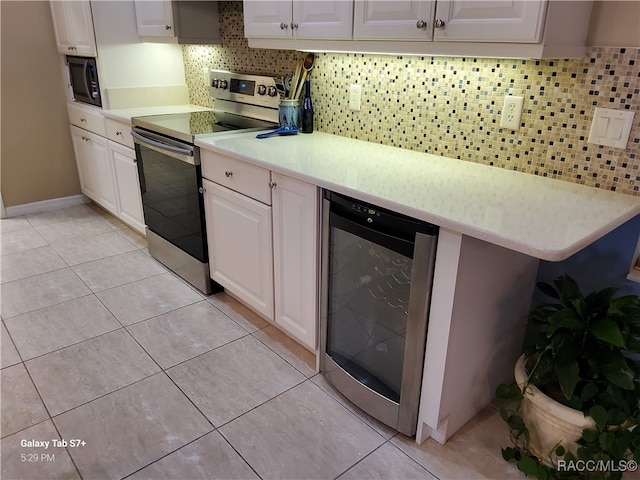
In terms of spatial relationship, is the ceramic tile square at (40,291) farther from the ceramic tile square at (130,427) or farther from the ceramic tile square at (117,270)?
the ceramic tile square at (130,427)

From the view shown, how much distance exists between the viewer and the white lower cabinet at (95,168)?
3.43 m

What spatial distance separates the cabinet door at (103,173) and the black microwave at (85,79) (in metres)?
0.26

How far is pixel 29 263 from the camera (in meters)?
3.05

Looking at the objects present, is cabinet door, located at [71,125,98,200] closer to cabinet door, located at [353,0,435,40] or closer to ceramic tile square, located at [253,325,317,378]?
ceramic tile square, located at [253,325,317,378]

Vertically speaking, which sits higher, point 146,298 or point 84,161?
point 84,161

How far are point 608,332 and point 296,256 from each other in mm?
1111

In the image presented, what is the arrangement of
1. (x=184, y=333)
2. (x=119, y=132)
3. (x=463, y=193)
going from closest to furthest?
(x=463, y=193)
(x=184, y=333)
(x=119, y=132)

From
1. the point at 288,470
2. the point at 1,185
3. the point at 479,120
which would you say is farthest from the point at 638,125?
the point at 1,185

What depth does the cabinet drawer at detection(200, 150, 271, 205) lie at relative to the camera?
201 cm

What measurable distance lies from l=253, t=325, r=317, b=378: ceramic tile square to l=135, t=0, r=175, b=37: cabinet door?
1.86m

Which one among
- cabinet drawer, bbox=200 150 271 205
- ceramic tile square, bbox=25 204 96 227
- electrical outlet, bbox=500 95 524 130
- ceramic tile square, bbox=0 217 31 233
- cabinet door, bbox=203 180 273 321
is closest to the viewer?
electrical outlet, bbox=500 95 524 130

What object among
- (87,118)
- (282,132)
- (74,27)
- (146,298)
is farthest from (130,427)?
(74,27)

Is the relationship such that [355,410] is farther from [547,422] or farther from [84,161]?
[84,161]

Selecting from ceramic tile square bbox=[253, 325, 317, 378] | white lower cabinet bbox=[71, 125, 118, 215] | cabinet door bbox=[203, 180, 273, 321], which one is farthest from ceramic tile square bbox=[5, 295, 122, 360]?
white lower cabinet bbox=[71, 125, 118, 215]
